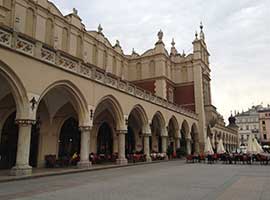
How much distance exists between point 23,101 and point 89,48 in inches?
614

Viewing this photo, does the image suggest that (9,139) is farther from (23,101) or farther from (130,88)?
(130,88)

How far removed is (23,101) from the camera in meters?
11.8

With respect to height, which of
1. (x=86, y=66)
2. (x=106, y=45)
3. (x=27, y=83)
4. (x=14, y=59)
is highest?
(x=106, y=45)

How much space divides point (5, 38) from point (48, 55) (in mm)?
2513

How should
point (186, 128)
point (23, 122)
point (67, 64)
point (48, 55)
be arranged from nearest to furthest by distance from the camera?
point (23, 122)
point (48, 55)
point (67, 64)
point (186, 128)

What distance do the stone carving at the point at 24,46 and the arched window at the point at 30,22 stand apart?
8220mm

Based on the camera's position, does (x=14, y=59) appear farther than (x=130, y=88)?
No

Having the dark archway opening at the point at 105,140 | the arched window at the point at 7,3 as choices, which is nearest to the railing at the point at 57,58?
the dark archway opening at the point at 105,140

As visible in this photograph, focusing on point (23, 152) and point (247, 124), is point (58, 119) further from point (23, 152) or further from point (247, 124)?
point (247, 124)

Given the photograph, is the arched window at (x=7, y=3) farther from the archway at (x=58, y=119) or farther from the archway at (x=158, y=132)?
the archway at (x=158, y=132)

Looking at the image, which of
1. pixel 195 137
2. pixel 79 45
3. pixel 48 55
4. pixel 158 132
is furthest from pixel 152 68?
pixel 48 55

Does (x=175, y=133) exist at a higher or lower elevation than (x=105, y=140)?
higher

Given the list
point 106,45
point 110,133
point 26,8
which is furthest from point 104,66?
point 26,8

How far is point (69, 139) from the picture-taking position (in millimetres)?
20219
